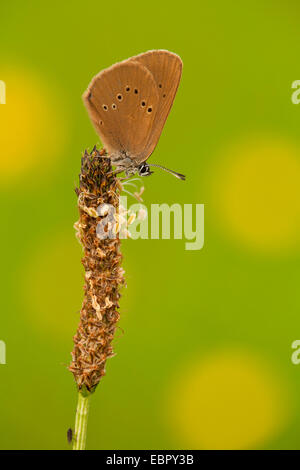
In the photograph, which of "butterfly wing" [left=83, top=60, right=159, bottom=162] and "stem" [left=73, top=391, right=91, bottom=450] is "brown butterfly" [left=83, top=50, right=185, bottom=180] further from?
"stem" [left=73, top=391, right=91, bottom=450]

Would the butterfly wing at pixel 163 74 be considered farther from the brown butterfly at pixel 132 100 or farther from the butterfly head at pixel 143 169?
the butterfly head at pixel 143 169

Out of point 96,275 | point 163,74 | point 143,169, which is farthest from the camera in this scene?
point 143,169

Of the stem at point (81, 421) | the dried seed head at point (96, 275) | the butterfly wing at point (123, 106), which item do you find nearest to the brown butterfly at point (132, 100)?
the butterfly wing at point (123, 106)

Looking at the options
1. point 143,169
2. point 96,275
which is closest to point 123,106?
point 143,169

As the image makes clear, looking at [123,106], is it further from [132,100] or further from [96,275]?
[96,275]

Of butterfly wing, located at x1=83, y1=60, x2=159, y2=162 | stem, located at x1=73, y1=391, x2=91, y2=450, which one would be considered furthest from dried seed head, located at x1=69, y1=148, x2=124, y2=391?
butterfly wing, located at x1=83, y1=60, x2=159, y2=162

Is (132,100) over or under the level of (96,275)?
over
